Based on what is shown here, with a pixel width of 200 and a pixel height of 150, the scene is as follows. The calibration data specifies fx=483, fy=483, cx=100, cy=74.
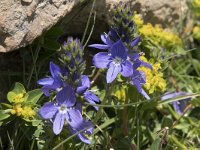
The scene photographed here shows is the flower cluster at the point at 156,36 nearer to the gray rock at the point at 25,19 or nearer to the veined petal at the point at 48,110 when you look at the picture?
the gray rock at the point at 25,19


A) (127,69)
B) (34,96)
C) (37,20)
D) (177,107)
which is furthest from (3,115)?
(177,107)

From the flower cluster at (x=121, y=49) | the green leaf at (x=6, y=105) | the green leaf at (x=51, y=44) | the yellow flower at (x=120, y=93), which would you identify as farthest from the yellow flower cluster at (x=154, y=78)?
the green leaf at (x=6, y=105)

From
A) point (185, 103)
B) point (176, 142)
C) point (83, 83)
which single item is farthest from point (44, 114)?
point (185, 103)

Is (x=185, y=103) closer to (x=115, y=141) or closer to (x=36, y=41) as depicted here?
(x=115, y=141)

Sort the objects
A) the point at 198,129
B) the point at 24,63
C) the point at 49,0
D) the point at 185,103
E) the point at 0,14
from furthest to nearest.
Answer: the point at 185,103
the point at 198,129
the point at 24,63
the point at 49,0
the point at 0,14

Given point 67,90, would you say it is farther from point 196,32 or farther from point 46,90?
point 196,32

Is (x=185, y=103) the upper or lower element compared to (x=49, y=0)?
lower

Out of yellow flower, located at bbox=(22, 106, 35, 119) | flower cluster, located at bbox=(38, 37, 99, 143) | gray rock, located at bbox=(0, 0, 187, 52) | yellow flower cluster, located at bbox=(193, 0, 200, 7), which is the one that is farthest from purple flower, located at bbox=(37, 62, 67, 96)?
yellow flower cluster, located at bbox=(193, 0, 200, 7)
